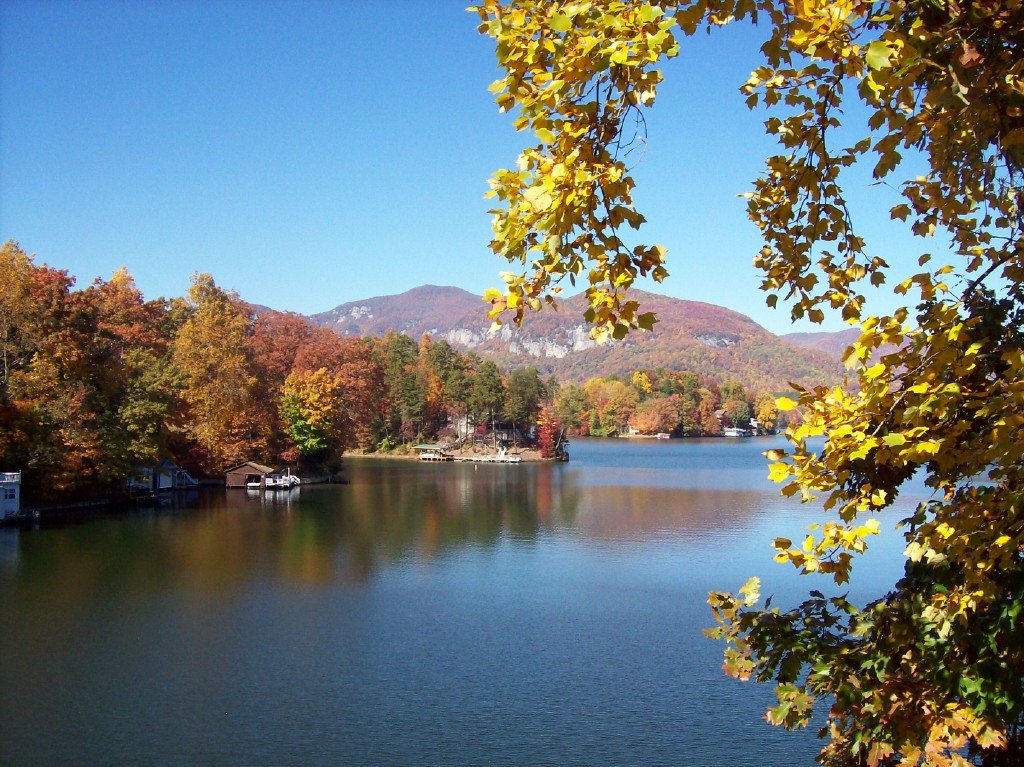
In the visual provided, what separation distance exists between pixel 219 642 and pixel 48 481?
14.8 metres

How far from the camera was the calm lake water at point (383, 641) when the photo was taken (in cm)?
1015

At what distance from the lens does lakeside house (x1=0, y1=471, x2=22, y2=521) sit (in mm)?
23938

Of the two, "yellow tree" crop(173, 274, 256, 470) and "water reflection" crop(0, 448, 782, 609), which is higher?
"yellow tree" crop(173, 274, 256, 470)

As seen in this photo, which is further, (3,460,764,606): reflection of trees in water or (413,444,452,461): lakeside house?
(413,444,452,461): lakeside house

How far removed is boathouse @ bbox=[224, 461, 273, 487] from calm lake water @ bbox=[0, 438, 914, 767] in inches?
360

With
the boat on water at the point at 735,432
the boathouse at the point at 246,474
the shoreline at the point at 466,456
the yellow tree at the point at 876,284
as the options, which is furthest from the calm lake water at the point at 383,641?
the boat on water at the point at 735,432

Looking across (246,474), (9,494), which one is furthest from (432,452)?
(9,494)

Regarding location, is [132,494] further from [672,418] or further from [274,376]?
[672,418]

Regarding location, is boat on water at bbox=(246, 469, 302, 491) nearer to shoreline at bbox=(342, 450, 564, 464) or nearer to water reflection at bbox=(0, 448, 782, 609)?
water reflection at bbox=(0, 448, 782, 609)

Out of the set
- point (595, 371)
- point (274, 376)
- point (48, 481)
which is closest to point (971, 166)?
point (48, 481)

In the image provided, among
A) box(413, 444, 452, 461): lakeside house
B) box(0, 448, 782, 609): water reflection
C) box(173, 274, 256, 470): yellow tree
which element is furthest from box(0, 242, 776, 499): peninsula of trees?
box(0, 448, 782, 609): water reflection

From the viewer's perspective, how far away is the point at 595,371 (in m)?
188

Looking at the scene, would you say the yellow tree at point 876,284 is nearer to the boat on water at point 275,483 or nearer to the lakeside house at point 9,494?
the lakeside house at point 9,494

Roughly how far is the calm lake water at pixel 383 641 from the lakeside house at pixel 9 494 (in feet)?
4.80
